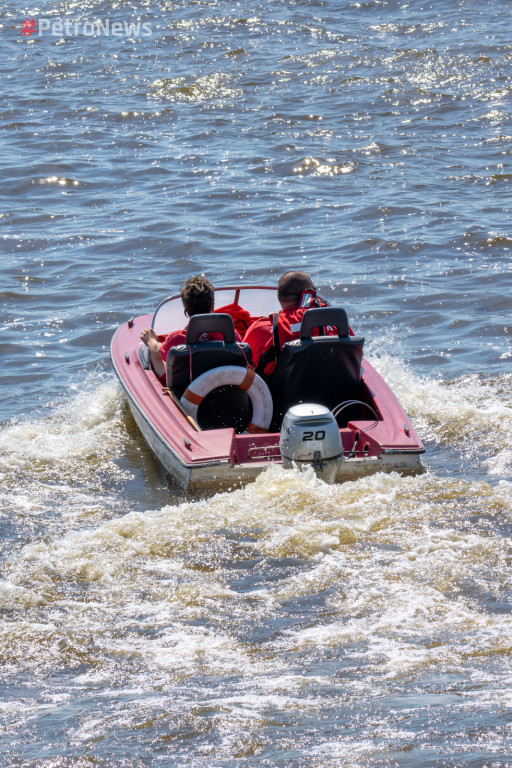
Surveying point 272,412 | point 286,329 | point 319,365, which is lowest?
point 272,412

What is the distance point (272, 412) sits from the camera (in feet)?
21.5

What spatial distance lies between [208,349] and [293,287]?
0.71 m

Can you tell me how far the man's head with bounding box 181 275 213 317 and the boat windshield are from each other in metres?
1.30

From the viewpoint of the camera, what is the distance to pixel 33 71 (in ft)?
67.1

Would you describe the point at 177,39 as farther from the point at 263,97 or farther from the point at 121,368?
the point at 121,368

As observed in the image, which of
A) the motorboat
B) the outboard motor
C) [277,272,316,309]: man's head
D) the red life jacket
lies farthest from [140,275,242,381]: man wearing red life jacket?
the outboard motor

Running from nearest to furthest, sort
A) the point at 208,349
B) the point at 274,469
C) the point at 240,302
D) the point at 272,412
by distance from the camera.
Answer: the point at 274,469 → the point at 208,349 → the point at 272,412 → the point at 240,302

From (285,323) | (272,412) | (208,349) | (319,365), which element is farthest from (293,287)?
(272,412)

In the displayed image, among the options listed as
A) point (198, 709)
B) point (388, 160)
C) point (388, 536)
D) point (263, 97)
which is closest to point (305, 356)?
point (388, 536)

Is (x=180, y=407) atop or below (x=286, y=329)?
below

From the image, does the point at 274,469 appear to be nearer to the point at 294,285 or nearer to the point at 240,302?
the point at 294,285

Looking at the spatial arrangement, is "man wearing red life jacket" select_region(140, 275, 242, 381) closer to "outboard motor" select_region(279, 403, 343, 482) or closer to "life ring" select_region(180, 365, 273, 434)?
"life ring" select_region(180, 365, 273, 434)

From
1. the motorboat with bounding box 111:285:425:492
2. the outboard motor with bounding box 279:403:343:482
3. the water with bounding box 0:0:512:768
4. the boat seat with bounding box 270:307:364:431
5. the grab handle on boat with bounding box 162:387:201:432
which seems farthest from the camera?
the grab handle on boat with bounding box 162:387:201:432

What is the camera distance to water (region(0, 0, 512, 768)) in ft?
12.1
